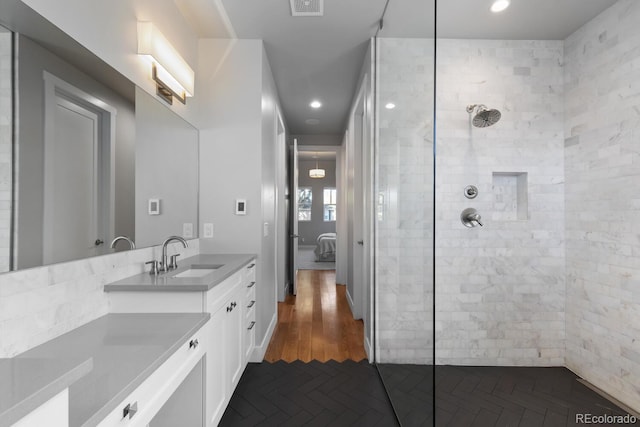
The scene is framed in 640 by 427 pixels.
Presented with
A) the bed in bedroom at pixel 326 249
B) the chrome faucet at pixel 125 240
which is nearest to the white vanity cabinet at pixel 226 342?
the chrome faucet at pixel 125 240

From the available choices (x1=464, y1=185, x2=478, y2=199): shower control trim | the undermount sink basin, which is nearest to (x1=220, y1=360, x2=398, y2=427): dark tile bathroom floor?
the undermount sink basin

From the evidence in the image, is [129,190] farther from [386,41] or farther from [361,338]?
[361,338]

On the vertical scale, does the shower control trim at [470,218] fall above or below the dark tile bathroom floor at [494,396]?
above

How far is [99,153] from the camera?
126cm

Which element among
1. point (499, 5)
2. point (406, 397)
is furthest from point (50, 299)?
point (499, 5)

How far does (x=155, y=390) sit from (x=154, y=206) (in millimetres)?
1184

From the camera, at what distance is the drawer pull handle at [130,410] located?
0.74 meters

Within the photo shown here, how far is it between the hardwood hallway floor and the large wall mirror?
1588mm

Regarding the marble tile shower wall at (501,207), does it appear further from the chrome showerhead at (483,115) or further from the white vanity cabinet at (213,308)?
the white vanity cabinet at (213,308)

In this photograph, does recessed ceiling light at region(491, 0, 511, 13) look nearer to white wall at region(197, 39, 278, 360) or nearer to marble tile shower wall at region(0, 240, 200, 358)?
white wall at region(197, 39, 278, 360)

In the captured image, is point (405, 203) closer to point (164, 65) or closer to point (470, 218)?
point (470, 218)

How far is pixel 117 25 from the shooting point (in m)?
1.40

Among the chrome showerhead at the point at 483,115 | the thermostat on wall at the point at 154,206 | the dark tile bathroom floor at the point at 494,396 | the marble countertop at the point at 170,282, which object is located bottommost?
the dark tile bathroom floor at the point at 494,396

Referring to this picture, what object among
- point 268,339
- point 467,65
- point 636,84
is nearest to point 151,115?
point 268,339
